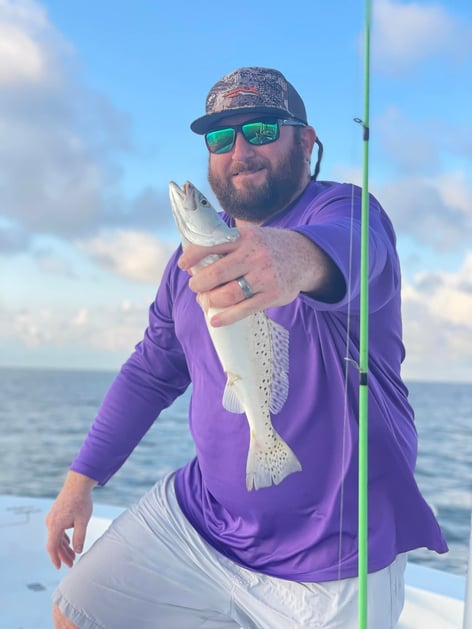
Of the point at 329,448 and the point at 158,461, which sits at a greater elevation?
the point at 329,448

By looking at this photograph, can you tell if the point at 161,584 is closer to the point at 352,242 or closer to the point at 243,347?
the point at 243,347

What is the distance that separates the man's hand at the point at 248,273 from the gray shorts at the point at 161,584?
50.7 inches

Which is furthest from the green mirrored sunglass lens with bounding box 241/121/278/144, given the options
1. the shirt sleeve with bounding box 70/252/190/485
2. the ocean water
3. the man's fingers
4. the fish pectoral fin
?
the ocean water

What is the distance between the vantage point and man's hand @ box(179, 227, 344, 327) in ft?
4.21

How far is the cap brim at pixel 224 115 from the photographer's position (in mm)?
2426

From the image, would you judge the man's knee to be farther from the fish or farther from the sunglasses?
the sunglasses

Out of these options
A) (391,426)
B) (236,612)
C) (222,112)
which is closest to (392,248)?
(391,426)

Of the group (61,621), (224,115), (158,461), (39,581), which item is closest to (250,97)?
(224,115)

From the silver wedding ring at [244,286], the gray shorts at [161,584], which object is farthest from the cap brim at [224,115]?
the gray shorts at [161,584]

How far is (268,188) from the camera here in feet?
7.98

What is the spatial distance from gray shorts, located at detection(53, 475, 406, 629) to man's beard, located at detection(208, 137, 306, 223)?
3.73ft

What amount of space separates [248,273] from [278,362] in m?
0.42

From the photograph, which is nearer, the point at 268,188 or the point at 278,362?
the point at 278,362

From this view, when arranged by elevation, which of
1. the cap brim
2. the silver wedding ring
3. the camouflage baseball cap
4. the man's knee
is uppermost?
the camouflage baseball cap
